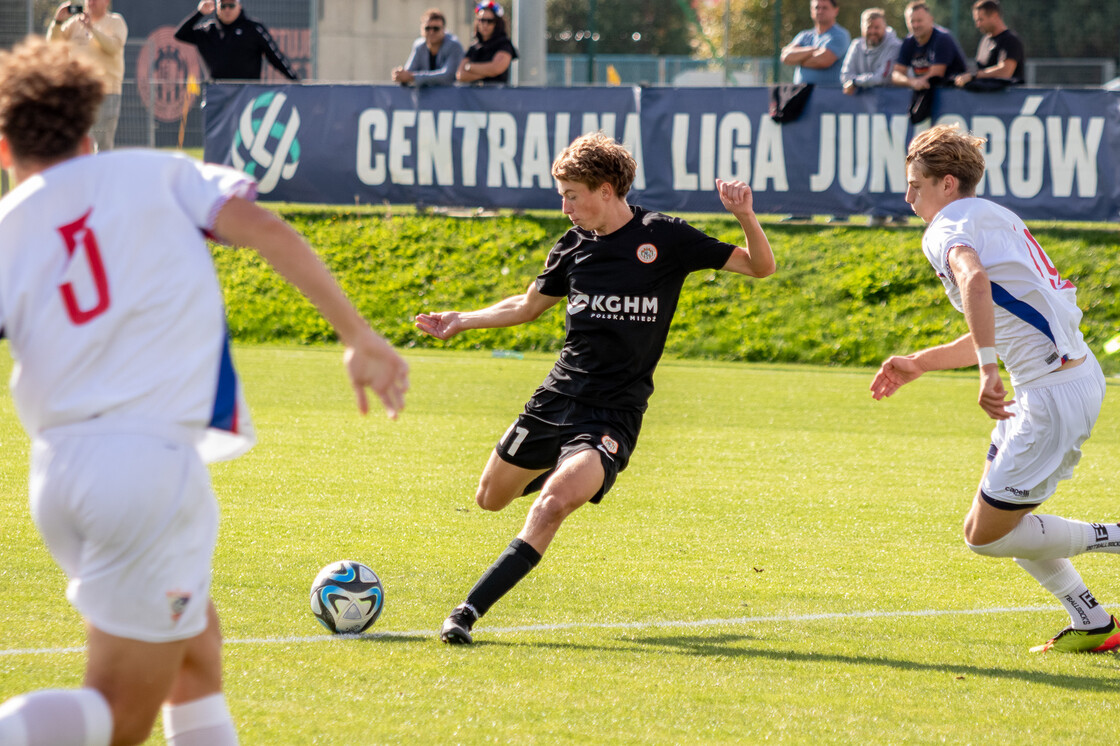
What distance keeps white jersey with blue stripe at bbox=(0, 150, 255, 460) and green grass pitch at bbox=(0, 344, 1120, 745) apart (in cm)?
147

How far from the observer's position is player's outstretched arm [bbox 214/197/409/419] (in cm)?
264

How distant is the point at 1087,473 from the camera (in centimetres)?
849

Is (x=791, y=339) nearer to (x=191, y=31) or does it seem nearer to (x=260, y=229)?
(x=191, y=31)

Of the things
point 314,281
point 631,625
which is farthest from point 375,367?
point 631,625

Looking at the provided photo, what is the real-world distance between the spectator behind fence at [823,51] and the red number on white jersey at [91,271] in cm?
1403

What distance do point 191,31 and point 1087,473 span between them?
12842 mm

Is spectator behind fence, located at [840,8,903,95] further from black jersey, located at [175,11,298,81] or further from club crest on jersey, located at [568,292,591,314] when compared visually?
club crest on jersey, located at [568,292,591,314]

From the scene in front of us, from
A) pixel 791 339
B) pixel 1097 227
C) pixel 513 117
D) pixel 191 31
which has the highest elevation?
pixel 191 31

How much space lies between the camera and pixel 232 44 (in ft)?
56.1

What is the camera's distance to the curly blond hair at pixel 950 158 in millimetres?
4816

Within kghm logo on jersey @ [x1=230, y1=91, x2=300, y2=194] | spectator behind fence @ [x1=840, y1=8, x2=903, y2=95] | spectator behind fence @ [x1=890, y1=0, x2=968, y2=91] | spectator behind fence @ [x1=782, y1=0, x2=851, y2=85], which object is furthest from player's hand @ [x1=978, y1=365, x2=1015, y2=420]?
kghm logo on jersey @ [x1=230, y1=91, x2=300, y2=194]

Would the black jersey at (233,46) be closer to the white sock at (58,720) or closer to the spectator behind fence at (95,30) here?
the spectator behind fence at (95,30)

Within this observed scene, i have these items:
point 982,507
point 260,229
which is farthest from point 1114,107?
point 260,229

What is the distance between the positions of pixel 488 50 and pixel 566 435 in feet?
38.9
